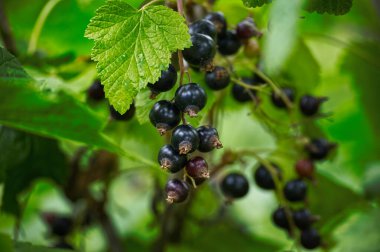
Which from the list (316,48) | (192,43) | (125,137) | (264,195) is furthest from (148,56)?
(316,48)

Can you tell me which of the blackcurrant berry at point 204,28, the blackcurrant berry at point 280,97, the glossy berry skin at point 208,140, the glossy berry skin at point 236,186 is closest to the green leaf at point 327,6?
the blackcurrant berry at point 204,28

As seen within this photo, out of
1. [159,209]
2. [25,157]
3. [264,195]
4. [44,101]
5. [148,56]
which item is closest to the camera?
[148,56]

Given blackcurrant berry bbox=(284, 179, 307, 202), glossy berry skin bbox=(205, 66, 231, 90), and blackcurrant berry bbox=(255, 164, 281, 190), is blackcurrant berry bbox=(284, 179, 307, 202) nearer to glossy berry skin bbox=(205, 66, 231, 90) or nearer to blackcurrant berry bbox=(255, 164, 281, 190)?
blackcurrant berry bbox=(255, 164, 281, 190)

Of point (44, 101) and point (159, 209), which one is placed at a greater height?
point (44, 101)

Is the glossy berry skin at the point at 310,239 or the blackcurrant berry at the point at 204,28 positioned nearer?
the blackcurrant berry at the point at 204,28

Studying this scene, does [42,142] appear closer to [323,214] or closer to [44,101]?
[44,101]

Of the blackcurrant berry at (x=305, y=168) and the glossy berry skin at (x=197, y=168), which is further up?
the glossy berry skin at (x=197, y=168)

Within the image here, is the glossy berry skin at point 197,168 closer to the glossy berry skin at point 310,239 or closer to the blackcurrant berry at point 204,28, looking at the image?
the blackcurrant berry at point 204,28

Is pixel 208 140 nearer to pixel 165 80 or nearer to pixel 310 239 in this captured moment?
pixel 165 80
